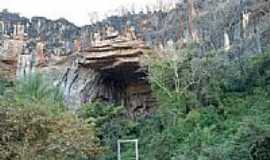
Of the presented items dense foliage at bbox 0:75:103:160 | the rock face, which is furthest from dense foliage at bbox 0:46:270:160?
the rock face

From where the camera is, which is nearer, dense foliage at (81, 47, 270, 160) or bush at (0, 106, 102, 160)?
bush at (0, 106, 102, 160)

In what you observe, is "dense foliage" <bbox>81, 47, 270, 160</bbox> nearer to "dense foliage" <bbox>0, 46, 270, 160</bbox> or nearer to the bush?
"dense foliage" <bbox>0, 46, 270, 160</bbox>

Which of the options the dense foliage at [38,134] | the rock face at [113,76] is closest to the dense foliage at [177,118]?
the dense foliage at [38,134]

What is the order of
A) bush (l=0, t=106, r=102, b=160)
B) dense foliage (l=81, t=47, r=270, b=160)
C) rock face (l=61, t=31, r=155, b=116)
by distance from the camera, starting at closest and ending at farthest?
bush (l=0, t=106, r=102, b=160)
dense foliage (l=81, t=47, r=270, b=160)
rock face (l=61, t=31, r=155, b=116)

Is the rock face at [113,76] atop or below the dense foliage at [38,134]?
atop

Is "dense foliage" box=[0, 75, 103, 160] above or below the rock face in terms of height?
below

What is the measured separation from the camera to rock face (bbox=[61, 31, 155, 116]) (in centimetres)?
1652

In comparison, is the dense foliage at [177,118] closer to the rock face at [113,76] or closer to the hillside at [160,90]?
the hillside at [160,90]

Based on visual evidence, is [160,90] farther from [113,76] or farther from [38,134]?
[38,134]

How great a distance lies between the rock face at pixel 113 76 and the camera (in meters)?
16.5

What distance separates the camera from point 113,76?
58.6 feet

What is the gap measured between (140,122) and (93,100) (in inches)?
90.0

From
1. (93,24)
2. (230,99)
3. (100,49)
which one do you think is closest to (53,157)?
(230,99)

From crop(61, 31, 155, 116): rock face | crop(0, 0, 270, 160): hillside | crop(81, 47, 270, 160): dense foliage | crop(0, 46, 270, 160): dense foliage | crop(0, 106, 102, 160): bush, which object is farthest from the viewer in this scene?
crop(61, 31, 155, 116): rock face
